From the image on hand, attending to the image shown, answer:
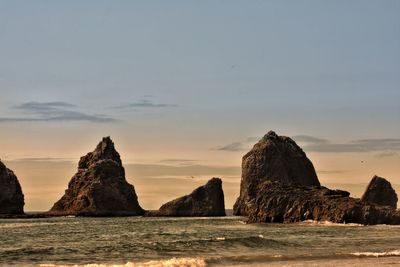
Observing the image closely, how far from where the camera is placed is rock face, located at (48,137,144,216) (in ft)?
609

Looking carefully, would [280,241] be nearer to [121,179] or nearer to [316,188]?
[316,188]

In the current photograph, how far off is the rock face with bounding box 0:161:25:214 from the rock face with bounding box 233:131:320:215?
6101cm

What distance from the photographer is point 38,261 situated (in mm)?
46438

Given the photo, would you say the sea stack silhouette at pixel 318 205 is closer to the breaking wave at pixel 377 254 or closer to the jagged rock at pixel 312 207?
the jagged rock at pixel 312 207

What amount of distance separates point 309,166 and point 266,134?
14.3 metres

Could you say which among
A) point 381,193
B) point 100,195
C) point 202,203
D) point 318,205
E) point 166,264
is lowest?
point 166,264

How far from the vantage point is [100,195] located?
18775 cm

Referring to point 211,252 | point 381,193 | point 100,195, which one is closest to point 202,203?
point 100,195

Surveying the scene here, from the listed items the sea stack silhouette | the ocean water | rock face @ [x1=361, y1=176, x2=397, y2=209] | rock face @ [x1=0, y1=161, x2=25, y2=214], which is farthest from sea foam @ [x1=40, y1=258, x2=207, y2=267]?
rock face @ [x1=0, y1=161, x2=25, y2=214]

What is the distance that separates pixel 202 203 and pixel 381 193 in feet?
162

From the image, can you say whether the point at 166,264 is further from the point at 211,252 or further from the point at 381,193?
the point at 381,193

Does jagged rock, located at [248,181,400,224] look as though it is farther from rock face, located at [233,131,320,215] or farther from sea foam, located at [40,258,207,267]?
sea foam, located at [40,258,207,267]

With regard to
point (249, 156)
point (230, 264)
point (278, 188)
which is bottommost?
point (230, 264)

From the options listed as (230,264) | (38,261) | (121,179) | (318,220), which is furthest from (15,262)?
(121,179)
